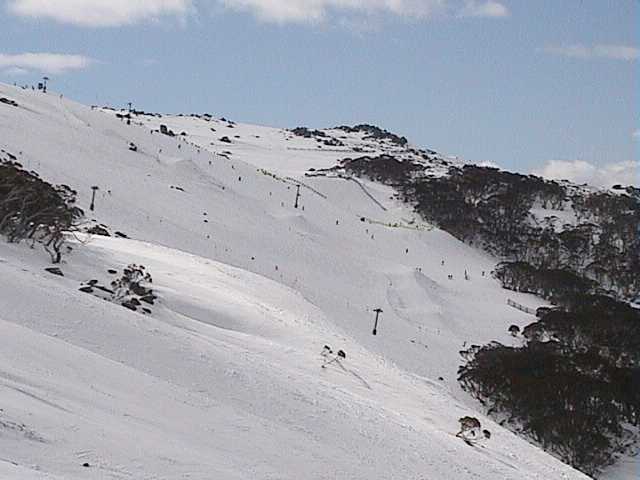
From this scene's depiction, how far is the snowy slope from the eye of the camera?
27.5 feet

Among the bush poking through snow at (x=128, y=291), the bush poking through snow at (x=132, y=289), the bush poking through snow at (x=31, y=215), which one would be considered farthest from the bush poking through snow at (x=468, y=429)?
the bush poking through snow at (x=31, y=215)

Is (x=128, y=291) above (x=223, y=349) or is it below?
above

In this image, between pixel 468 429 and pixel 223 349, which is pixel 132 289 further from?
pixel 468 429

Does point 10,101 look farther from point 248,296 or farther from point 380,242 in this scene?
point 248,296

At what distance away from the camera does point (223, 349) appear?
1549cm

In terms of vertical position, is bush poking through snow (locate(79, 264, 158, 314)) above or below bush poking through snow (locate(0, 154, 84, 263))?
below

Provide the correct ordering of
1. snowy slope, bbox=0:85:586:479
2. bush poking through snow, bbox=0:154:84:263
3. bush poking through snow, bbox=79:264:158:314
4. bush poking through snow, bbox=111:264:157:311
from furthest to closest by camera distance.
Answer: bush poking through snow, bbox=0:154:84:263, bush poking through snow, bbox=111:264:157:311, bush poking through snow, bbox=79:264:158:314, snowy slope, bbox=0:85:586:479

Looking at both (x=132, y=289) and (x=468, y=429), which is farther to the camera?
(x=132, y=289)

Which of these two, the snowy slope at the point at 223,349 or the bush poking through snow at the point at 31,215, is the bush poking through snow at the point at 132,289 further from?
the bush poking through snow at the point at 31,215

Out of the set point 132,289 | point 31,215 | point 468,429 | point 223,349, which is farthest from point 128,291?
point 468,429

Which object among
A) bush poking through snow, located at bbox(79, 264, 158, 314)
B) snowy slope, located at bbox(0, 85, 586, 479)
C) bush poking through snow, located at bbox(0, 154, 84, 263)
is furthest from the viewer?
bush poking through snow, located at bbox(0, 154, 84, 263)

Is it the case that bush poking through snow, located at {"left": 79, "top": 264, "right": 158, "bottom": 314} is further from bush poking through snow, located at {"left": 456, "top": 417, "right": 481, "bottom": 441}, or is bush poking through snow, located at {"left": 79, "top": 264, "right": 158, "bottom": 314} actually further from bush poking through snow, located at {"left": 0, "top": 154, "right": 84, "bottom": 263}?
bush poking through snow, located at {"left": 456, "top": 417, "right": 481, "bottom": 441}

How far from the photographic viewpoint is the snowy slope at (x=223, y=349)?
8367 millimetres

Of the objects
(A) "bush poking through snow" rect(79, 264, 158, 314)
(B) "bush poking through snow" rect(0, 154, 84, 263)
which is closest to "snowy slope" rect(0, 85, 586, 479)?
(A) "bush poking through snow" rect(79, 264, 158, 314)
